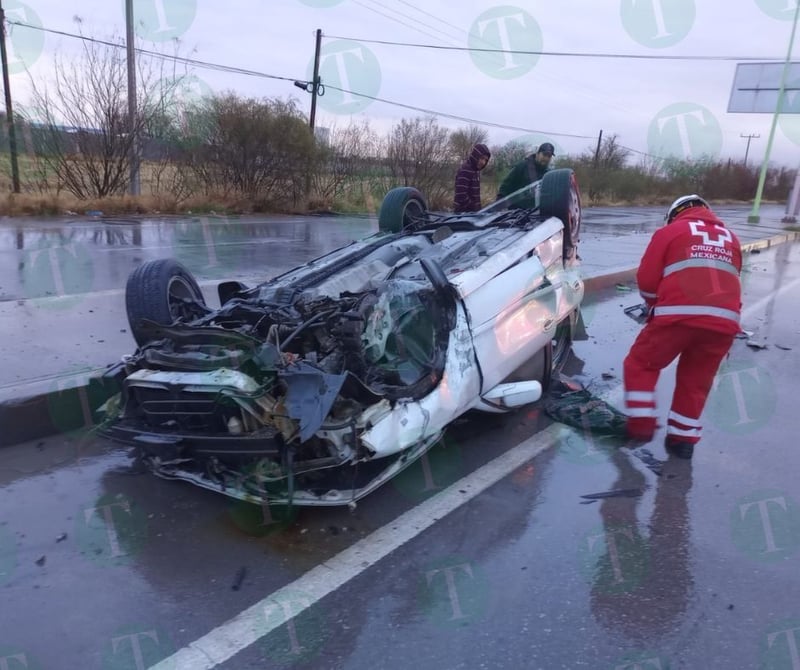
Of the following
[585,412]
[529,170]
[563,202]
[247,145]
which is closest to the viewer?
[585,412]

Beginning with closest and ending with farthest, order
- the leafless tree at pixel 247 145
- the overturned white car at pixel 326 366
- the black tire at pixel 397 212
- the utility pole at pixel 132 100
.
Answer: the overturned white car at pixel 326 366, the black tire at pixel 397 212, the utility pole at pixel 132 100, the leafless tree at pixel 247 145

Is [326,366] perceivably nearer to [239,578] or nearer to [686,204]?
[239,578]

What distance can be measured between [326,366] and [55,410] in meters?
1.88

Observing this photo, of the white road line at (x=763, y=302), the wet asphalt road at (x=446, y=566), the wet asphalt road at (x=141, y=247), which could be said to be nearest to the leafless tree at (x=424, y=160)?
the wet asphalt road at (x=141, y=247)

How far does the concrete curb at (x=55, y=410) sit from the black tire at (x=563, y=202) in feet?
11.1

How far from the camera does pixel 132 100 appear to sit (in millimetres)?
17078

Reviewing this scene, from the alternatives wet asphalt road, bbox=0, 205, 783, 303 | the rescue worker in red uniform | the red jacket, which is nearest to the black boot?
the rescue worker in red uniform

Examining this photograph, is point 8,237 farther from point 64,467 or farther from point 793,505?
point 793,505

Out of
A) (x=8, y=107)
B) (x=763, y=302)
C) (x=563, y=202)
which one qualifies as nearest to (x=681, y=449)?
(x=563, y=202)

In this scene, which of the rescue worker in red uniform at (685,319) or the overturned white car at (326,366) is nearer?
the overturned white car at (326,366)

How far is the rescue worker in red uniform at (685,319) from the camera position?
11.8ft

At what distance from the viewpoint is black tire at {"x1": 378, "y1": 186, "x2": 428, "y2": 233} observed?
5668 millimetres

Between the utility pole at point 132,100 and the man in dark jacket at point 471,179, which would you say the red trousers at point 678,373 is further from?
the utility pole at point 132,100

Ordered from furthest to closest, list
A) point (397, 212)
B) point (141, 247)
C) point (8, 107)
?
point (8, 107) < point (141, 247) < point (397, 212)
